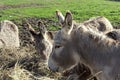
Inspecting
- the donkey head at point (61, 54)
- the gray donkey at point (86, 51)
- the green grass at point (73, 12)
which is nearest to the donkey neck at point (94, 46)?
the gray donkey at point (86, 51)

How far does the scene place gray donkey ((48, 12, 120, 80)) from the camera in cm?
611

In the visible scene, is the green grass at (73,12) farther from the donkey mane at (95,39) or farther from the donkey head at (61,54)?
the donkey mane at (95,39)

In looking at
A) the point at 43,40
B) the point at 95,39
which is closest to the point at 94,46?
the point at 95,39

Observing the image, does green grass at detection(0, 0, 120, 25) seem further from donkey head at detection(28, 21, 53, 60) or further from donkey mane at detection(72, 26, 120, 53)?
donkey mane at detection(72, 26, 120, 53)

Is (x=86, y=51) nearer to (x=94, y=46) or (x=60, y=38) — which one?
(x=94, y=46)

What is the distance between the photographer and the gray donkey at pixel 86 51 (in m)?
6.11

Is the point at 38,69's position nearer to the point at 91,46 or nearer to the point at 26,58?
the point at 26,58

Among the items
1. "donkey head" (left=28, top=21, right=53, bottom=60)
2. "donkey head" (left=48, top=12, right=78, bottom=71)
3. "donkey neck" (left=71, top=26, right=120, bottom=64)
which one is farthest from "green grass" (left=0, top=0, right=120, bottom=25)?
"donkey neck" (left=71, top=26, right=120, bottom=64)

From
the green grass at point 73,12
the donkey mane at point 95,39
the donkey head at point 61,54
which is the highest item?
the donkey mane at point 95,39

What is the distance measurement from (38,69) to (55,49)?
3.40 metres

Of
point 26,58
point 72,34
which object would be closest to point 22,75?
point 72,34

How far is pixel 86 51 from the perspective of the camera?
6.39 meters

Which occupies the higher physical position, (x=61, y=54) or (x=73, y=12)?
(x=61, y=54)

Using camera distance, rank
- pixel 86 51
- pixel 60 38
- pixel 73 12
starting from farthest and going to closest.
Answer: pixel 73 12, pixel 60 38, pixel 86 51
